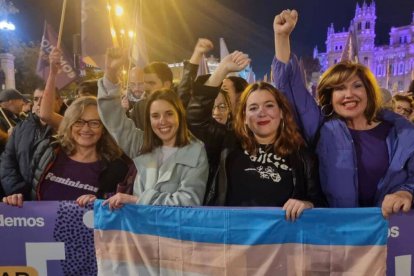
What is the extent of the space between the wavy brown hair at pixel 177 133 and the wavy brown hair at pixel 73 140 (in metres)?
0.40

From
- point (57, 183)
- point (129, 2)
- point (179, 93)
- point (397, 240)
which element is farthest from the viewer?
point (129, 2)

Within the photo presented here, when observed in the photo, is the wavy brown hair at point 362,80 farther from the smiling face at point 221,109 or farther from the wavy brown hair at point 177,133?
the smiling face at point 221,109

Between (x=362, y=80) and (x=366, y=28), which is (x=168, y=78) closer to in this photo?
(x=362, y=80)

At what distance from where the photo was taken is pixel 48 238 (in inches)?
124

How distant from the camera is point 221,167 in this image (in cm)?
304

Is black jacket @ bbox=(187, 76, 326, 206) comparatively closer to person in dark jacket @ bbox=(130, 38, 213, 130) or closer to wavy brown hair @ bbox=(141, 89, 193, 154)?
wavy brown hair @ bbox=(141, 89, 193, 154)

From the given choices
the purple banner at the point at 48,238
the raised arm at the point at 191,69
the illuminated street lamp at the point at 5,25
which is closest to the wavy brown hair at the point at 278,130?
the raised arm at the point at 191,69

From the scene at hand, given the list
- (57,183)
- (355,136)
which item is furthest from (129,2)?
(355,136)

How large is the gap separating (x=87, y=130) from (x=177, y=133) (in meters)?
0.78

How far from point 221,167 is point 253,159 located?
0.25 meters

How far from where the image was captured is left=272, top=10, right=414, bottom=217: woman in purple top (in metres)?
2.86

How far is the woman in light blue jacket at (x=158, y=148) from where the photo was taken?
9.75ft

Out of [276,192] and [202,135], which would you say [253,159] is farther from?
[202,135]

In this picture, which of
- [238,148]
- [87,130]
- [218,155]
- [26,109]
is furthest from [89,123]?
[26,109]
